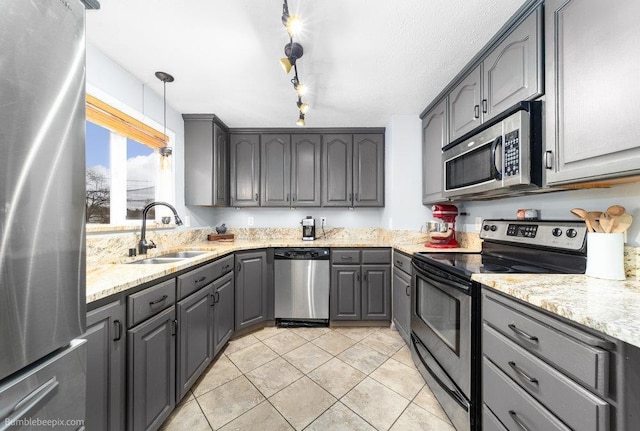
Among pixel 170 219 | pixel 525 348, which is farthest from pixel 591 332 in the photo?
pixel 170 219

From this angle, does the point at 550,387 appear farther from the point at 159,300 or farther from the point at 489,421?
the point at 159,300

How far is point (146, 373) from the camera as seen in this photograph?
1198 mm

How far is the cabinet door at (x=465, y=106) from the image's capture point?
1649 millimetres

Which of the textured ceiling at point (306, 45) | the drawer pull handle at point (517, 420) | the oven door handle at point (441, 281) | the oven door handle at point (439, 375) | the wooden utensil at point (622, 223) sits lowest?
the oven door handle at point (439, 375)

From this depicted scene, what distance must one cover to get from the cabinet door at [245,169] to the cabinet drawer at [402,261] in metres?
1.78

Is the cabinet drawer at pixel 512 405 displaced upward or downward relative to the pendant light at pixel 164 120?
downward

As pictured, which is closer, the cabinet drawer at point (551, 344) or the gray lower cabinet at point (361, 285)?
the cabinet drawer at point (551, 344)

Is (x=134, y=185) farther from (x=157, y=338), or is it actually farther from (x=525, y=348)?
(x=525, y=348)

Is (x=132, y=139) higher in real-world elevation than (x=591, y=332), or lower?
higher

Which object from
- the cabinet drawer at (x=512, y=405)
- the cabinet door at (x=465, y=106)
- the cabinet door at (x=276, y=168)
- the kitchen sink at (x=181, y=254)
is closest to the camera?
the cabinet drawer at (x=512, y=405)

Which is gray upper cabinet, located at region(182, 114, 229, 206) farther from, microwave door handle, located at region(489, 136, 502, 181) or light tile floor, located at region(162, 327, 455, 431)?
microwave door handle, located at region(489, 136, 502, 181)

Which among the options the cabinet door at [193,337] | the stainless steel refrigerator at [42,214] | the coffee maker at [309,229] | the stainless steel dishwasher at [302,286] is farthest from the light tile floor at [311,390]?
the coffee maker at [309,229]

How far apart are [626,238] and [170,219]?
121 inches

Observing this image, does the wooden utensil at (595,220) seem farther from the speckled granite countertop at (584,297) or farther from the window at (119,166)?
the window at (119,166)
